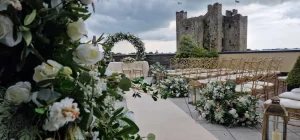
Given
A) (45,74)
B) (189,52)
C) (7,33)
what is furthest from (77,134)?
(189,52)

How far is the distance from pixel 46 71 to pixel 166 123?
2510 mm

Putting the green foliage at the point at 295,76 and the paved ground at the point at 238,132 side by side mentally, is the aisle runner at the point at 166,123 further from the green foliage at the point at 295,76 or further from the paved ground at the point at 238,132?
the green foliage at the point at 295,76

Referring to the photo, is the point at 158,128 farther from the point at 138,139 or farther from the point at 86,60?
the point at 86,60

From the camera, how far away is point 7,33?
466 mm

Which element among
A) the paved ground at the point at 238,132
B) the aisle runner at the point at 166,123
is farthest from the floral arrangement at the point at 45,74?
the paved ground at the point at 238,132

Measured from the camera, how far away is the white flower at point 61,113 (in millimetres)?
449

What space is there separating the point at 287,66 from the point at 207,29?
11570 millimetres

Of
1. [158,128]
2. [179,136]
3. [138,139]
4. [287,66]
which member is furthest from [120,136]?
[287,66]

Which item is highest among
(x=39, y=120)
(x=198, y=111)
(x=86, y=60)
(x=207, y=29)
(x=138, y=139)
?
(x=207, y=29)

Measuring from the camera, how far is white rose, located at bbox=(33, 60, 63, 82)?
48 cm

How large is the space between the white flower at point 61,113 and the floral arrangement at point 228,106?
9.02ft

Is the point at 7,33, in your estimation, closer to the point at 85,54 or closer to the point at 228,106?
the point at 85,54

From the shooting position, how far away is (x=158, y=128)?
267cm

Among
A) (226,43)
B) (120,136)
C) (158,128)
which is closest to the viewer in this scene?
(120,136)
